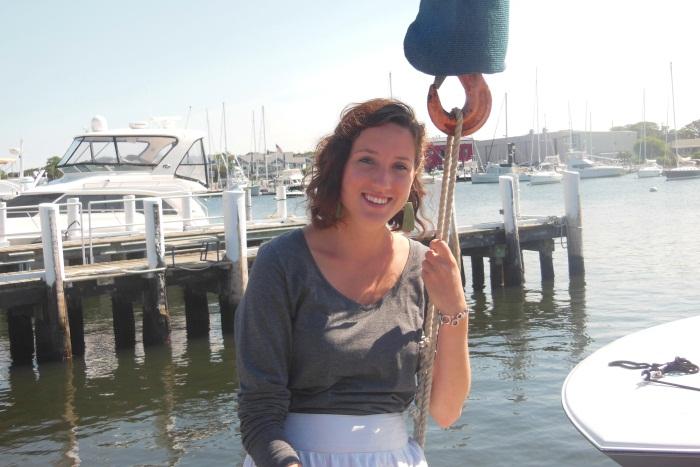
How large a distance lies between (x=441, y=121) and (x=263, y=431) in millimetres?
1074

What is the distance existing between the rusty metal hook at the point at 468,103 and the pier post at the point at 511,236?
50.7 ft

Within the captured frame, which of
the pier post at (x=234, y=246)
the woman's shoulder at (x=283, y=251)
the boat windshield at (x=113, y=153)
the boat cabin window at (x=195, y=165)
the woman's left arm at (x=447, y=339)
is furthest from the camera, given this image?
→ the boat cabin window at (x=195, y=165)

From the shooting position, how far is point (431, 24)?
8.05 ft

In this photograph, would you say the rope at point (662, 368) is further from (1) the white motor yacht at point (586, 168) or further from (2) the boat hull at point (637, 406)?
(1) the white motor yacht at point (586, 168)

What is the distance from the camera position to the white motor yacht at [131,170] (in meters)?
21.4

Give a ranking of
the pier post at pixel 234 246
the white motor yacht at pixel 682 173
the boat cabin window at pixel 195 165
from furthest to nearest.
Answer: the white motor yacht at pixel 682 173 → the boat cabin window at pixel 195 165 → the pier post at pixel 234 246

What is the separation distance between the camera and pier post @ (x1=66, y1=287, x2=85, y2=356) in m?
12.6

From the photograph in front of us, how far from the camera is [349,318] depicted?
2.32 metres

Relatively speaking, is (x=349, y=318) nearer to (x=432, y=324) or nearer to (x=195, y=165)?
(x=432, y=324)

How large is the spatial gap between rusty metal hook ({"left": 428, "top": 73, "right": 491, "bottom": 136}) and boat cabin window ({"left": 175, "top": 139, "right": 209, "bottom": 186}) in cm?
2149

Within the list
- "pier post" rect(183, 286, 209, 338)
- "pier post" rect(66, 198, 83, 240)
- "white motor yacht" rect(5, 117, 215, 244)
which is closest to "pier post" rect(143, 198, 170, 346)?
"pier post" rect(183, 286, 209, 338)

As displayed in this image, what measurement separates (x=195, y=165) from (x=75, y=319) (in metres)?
11.5

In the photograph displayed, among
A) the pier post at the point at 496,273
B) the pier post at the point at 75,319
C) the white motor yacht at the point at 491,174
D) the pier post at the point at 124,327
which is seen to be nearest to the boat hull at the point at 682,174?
the white motor yacht at the point at 491,174

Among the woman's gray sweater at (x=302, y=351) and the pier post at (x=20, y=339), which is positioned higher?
the woman's gray sweater at (x=302, y=351)
